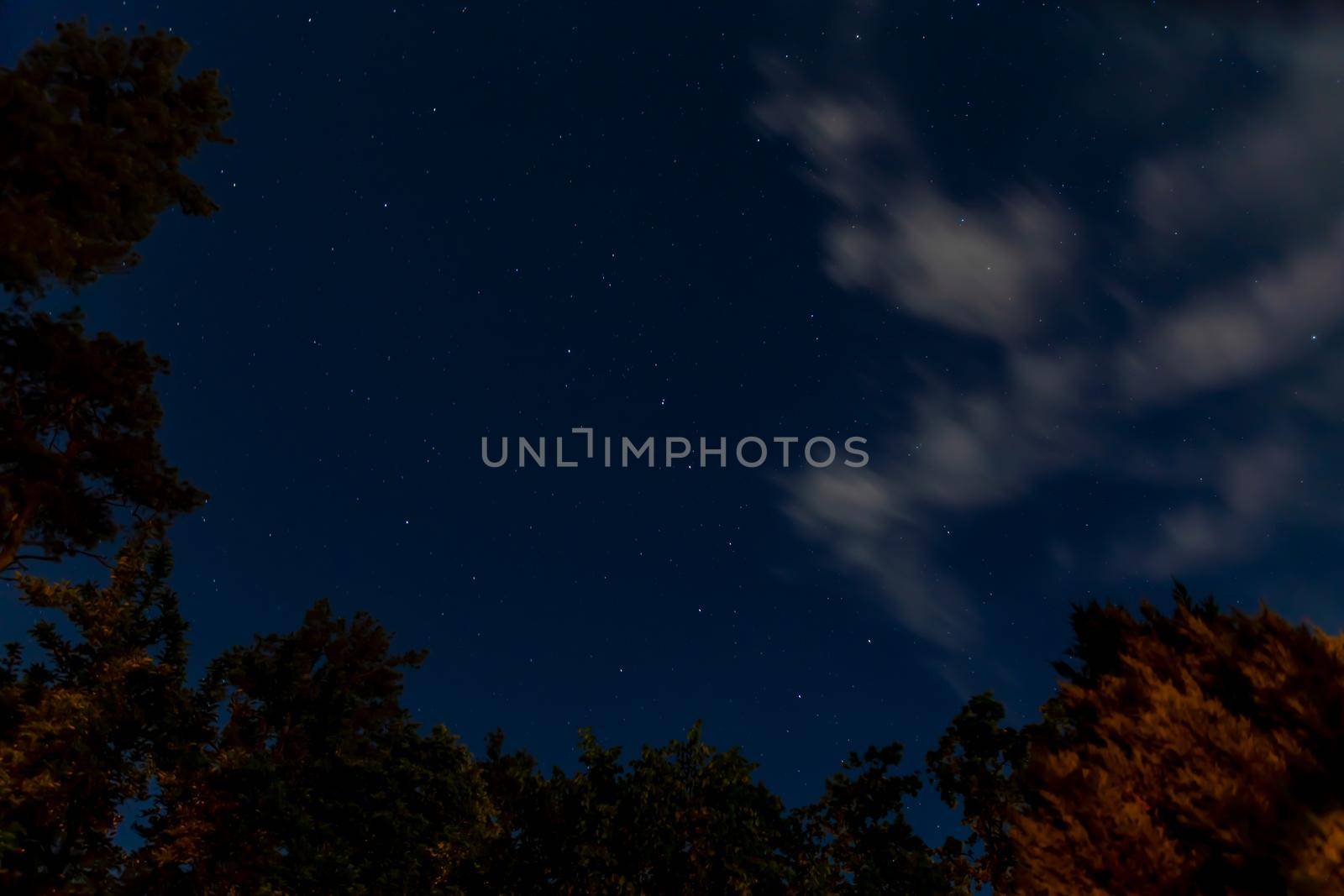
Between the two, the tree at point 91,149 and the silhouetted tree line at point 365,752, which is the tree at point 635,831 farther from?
the tree at point 91,149

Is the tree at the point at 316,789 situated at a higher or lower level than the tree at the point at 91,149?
lower

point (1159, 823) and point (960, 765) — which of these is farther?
point (960, 765)

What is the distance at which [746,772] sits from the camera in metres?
26.8

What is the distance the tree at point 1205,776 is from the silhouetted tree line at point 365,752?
0.03 m

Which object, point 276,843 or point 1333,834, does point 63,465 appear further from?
point 1333,834

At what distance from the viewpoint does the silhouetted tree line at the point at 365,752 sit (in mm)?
9094

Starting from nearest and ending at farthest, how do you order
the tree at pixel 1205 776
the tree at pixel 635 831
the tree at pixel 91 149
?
the tree at pixel 1205 776
the tree at pixel 91 149
the tree at pixel 635 831

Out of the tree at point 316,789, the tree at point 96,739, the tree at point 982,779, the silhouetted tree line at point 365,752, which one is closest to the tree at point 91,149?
the silhouetted tree line at point 365,752

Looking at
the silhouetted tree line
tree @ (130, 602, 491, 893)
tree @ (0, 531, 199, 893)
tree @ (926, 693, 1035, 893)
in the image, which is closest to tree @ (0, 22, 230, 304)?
the silhouetted tree line

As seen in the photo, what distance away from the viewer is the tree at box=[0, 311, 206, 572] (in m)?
15.1

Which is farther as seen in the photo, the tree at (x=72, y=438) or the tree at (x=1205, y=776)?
the tree at (x=72, y=438)

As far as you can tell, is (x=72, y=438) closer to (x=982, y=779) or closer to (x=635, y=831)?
(x=635, y=831)

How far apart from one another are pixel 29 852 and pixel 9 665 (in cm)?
756

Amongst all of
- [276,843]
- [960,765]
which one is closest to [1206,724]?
[960,765]
